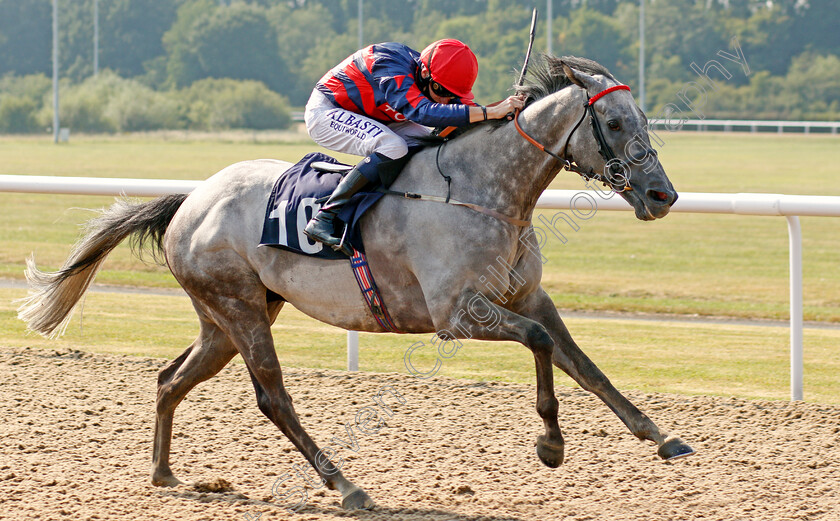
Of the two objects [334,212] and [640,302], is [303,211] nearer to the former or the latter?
A: [334,212]

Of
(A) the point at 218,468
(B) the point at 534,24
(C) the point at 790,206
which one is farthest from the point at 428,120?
(C) the point at 790,206

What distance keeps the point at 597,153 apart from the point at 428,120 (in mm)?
565

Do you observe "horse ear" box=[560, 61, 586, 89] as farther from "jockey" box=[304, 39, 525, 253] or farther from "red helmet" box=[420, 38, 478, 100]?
"red helmet" box=[420, 38, 478, 100]

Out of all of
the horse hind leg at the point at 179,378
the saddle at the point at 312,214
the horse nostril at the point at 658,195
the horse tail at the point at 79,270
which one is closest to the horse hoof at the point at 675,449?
the horse nostril at the point at 658,195

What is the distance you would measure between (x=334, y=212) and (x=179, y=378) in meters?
0.99

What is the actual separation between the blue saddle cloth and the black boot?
0.03 m

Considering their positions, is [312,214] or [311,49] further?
[311,49]

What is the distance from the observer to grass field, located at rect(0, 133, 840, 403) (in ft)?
19.5

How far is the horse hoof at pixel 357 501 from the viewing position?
3564mm

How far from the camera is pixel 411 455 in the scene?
4.23 metres

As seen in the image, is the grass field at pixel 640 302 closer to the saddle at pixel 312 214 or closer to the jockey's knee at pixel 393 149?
the saddle at pixel 312 214

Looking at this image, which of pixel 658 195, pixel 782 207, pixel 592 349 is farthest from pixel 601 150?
pixel 592 349

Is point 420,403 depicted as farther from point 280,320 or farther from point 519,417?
point 280,320

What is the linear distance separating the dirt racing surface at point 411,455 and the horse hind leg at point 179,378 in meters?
0.10
